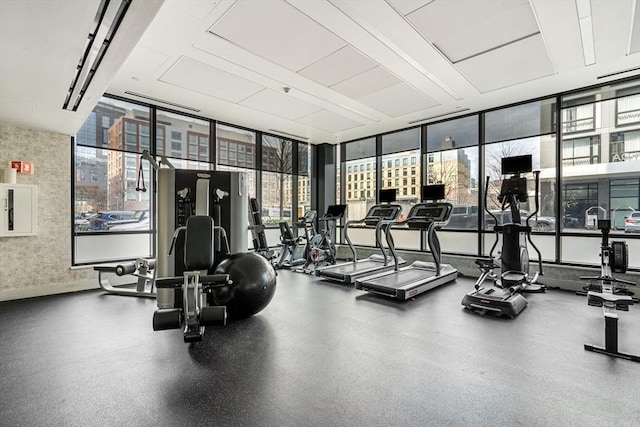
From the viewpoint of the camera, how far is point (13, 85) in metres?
3.25

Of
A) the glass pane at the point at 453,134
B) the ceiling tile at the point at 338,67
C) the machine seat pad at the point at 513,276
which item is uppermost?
the ceiling tile at the point at 338,67

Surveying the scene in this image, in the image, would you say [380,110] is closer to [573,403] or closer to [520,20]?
[520,20]

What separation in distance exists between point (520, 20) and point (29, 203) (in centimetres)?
707

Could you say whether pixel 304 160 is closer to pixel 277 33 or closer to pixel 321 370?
pixel 277 33

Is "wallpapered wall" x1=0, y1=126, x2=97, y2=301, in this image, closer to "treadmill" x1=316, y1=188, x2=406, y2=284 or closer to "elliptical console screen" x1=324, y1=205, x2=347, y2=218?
"treadmill" x1=316, y1=188, x2=406, y2=284

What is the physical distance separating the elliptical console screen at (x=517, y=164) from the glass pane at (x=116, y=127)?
656 cm

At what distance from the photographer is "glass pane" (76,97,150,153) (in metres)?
5.31

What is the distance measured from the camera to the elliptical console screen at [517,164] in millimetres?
4980

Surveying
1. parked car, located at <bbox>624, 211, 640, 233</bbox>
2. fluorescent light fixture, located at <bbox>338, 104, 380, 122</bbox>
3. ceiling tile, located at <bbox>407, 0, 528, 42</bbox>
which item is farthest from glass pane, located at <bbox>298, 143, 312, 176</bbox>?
parked car, located at <bbox>624, 211, 640, 233</bbox>

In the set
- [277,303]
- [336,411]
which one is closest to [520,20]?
[336,411]

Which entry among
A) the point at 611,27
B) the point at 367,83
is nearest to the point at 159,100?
the point at 367,83

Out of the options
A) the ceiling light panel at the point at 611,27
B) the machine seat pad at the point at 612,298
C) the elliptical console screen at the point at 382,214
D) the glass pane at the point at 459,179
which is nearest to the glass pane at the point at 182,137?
the elliptical console screen at the point at 382,214

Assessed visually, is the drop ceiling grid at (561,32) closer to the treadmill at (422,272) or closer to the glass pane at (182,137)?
the treadmill at (422,272)

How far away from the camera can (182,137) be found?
6.42 meters
